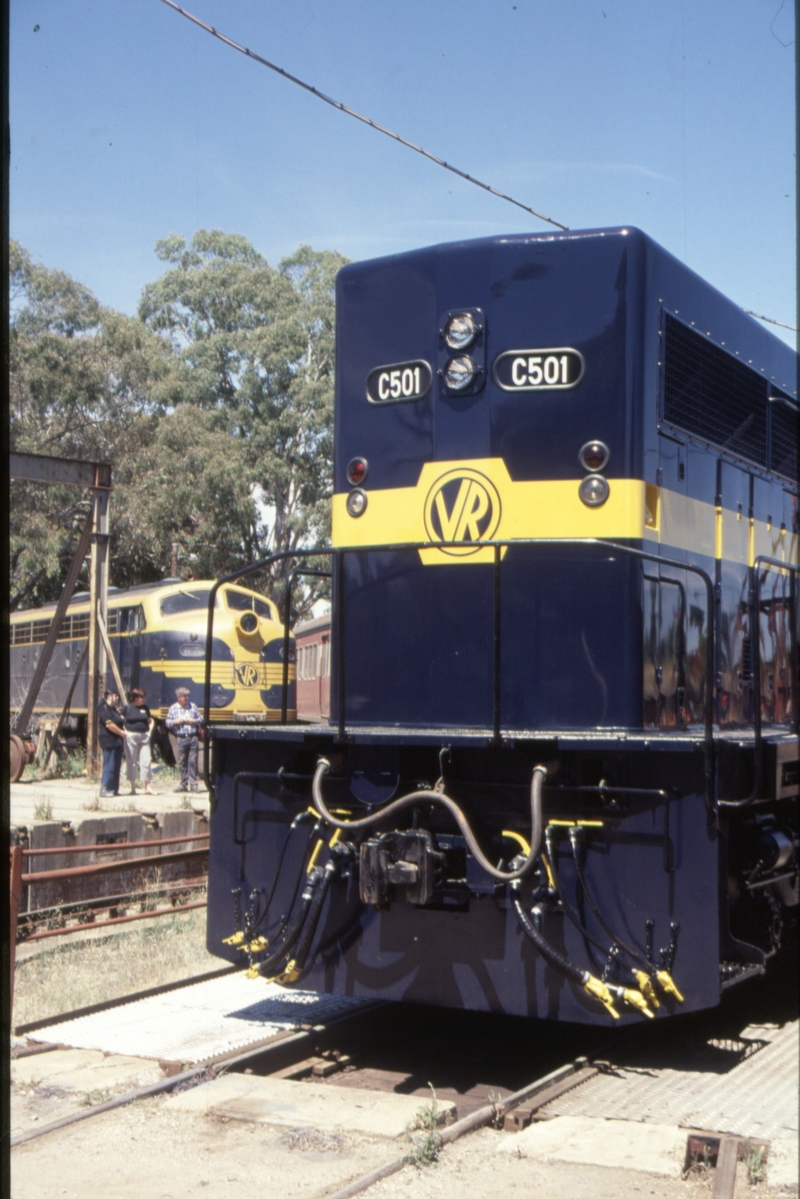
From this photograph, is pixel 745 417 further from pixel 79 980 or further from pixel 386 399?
pixel 79 980

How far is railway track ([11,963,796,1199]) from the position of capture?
4.76 m

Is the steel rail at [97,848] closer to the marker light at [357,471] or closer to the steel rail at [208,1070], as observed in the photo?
the steel rail at [208,1070]

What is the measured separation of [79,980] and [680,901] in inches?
160

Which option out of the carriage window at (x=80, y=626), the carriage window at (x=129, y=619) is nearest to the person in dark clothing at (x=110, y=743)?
the carriage window at (x=129, y=619)

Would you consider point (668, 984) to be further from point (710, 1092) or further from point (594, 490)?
point (594, 490)

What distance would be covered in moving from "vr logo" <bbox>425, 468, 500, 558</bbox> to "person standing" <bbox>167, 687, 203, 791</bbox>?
1173cm

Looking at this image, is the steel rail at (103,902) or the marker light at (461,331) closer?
the marker light at (461,331)

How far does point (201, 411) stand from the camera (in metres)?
34.8

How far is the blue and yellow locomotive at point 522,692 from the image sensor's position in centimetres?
512

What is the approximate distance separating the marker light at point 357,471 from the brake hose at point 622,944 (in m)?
2.15

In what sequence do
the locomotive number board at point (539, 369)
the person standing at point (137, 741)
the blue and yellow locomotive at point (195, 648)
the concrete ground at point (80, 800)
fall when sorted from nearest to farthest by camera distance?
the locomotive number board at point (539, 369), the concrete ground at point (80, 800), the person standing at point (137, 741), the blue and yellow locomotive at point (195, 648)

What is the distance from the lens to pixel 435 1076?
558 centimetres

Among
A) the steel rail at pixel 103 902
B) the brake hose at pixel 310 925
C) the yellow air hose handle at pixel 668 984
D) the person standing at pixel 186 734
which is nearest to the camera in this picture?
the yellow air hose handle at pixel 668 984

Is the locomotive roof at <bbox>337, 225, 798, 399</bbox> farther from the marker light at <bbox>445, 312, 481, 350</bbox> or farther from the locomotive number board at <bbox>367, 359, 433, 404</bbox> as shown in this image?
the locomotive number board at <bbox>367, 359, 433, 404</bbox>
